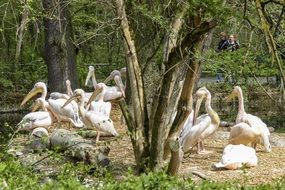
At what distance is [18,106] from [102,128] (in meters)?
7.90

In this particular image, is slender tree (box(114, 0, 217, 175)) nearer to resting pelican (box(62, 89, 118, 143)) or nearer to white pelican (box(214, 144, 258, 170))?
white pelican (box(214, 144, 258, 170))

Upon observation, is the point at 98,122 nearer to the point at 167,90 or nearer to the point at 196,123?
the point at 196,123

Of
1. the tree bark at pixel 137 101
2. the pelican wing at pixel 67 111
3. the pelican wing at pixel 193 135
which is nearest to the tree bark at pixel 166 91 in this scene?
the tree bark at pixel 137 101

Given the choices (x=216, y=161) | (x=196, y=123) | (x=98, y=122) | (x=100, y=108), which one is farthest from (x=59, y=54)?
(x=216, y=161)

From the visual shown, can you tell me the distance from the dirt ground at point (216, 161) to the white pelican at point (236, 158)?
81mm

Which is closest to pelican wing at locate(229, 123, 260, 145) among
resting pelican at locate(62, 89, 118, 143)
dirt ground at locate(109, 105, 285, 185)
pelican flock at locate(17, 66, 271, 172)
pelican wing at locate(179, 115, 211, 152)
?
pelican flock at locate(17, 66, 271, 172)

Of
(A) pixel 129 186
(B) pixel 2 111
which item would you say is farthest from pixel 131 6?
(B) pixel 2 111

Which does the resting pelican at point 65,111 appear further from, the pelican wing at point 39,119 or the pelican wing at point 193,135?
the pelican wing at point 193,135

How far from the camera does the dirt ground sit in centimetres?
862

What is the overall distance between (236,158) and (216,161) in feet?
2.22

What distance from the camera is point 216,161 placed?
9.59 m

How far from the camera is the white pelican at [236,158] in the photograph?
8.90 meters

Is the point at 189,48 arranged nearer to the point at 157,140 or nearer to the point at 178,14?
the point at 178,14

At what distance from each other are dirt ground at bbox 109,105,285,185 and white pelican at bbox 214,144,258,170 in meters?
0.08
